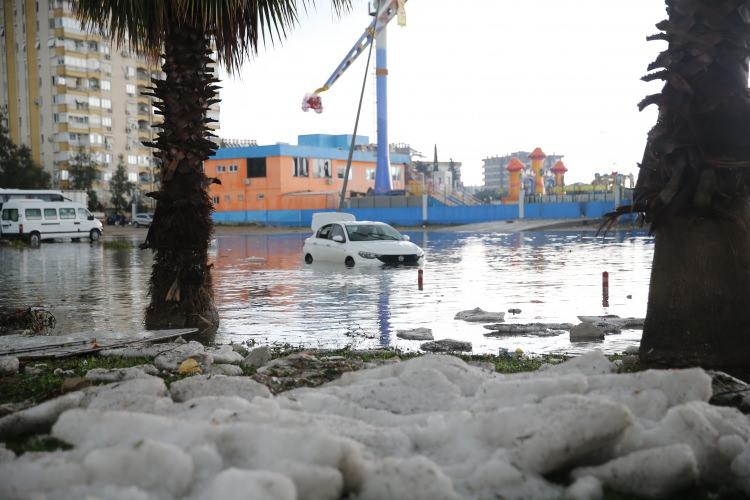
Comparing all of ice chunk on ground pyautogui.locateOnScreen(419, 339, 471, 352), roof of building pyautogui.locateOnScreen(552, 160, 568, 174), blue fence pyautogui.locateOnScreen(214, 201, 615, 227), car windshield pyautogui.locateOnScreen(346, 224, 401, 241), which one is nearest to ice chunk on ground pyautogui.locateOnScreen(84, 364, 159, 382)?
ice chunk on ground pyautogui.locateOnScreen(419, 339, 471, 352)

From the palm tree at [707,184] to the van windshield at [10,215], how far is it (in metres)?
40.5

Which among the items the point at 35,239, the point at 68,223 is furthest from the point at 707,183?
the point at 68,223

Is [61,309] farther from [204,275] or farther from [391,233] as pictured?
[391,233]

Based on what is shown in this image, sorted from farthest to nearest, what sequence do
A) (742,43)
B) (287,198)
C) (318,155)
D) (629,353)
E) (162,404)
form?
(318,155) < (287,198) < (629,353) < (742,43) < (162,404)

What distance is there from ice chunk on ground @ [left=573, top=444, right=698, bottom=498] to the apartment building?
306 ft

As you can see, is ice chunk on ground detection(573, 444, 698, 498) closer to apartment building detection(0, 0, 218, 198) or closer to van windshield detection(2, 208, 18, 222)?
van windshield detection(2, 208, 18, 222)

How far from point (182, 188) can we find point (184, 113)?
0.94 metres

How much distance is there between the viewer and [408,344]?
975cm

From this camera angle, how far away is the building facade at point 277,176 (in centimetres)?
7588

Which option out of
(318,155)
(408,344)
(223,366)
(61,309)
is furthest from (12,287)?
(318,155)

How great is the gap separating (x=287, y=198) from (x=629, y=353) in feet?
225

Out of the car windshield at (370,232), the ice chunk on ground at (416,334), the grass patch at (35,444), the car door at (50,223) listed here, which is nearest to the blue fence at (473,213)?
the car door at (50,223)

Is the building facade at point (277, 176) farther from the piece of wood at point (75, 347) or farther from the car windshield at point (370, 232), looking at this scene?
the piece of wood at point (75, 347)

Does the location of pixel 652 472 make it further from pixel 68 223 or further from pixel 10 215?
pixel 68 223
